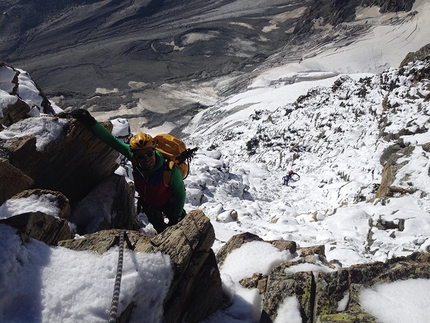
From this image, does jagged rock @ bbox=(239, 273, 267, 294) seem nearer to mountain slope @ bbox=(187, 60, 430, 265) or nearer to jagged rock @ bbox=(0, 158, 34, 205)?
mountain slope @ bbox=(187, 60, 430, 265)

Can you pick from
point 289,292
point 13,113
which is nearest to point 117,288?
point 289,292

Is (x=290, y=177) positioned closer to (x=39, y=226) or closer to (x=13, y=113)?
(x=13, y=113)

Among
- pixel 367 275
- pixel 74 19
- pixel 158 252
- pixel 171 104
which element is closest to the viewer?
pixel 158 252

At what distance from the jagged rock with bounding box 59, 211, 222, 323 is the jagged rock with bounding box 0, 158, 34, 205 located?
3.68ft

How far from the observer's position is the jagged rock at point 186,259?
334cm

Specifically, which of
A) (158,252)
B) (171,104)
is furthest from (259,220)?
(171,104)

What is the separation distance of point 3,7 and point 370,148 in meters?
88.8

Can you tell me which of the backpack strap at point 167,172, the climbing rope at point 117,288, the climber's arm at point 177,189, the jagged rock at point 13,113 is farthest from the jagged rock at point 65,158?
the climbing rope at point 117,288

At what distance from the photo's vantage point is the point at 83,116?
506 cm

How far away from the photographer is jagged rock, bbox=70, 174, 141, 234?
5479mm

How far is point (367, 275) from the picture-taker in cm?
391

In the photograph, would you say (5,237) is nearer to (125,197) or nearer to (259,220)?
(125,197)

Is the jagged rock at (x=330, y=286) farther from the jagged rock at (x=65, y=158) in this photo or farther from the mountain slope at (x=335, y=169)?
the jagged rock at (x=65, y=158)

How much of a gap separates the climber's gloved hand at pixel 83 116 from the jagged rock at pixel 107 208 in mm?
1331
